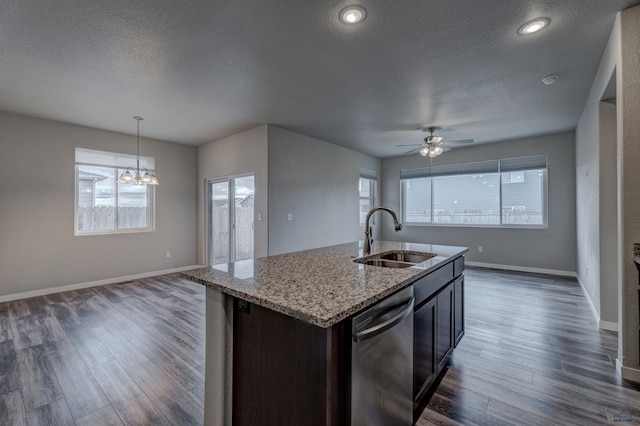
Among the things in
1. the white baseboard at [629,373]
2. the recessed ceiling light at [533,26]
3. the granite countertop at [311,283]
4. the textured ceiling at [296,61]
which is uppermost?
the textured ceiling at [296,61]

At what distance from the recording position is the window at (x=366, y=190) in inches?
281

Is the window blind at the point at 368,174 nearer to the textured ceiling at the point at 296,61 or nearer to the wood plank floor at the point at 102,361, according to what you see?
the textured ceiling at the point at 296,61

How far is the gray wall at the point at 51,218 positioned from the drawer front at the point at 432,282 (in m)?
4.77

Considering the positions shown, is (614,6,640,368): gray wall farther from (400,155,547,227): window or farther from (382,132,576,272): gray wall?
(400,155,547,227): window

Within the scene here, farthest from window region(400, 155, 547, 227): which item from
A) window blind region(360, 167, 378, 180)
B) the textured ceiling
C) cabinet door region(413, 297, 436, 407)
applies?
cabinet door region(413, 297, 436, 407)

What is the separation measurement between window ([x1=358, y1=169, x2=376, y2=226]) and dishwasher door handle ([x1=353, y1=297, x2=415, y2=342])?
18.2 ft

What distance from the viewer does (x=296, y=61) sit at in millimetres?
2750

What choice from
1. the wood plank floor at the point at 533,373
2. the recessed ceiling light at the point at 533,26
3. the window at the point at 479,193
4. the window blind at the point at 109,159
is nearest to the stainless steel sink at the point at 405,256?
the wood plank floor at the point at 533,373

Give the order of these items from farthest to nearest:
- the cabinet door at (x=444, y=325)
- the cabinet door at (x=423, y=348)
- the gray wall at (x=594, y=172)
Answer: the gray wall at (x=594, y=172), the cabinet door at (x=444, y=325), the cabinet door at (x=423, y=348)

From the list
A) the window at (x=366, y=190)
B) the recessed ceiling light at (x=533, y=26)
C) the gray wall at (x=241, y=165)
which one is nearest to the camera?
the recessed ceiling light at (x=533, y=26)

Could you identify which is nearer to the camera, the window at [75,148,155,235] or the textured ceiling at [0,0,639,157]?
the textured ceiling at [0,0,639,157]

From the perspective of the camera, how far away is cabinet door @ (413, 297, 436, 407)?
171 cm

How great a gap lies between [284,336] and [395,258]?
1554 mm

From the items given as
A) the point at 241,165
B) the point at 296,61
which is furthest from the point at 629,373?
the point at 241,165
